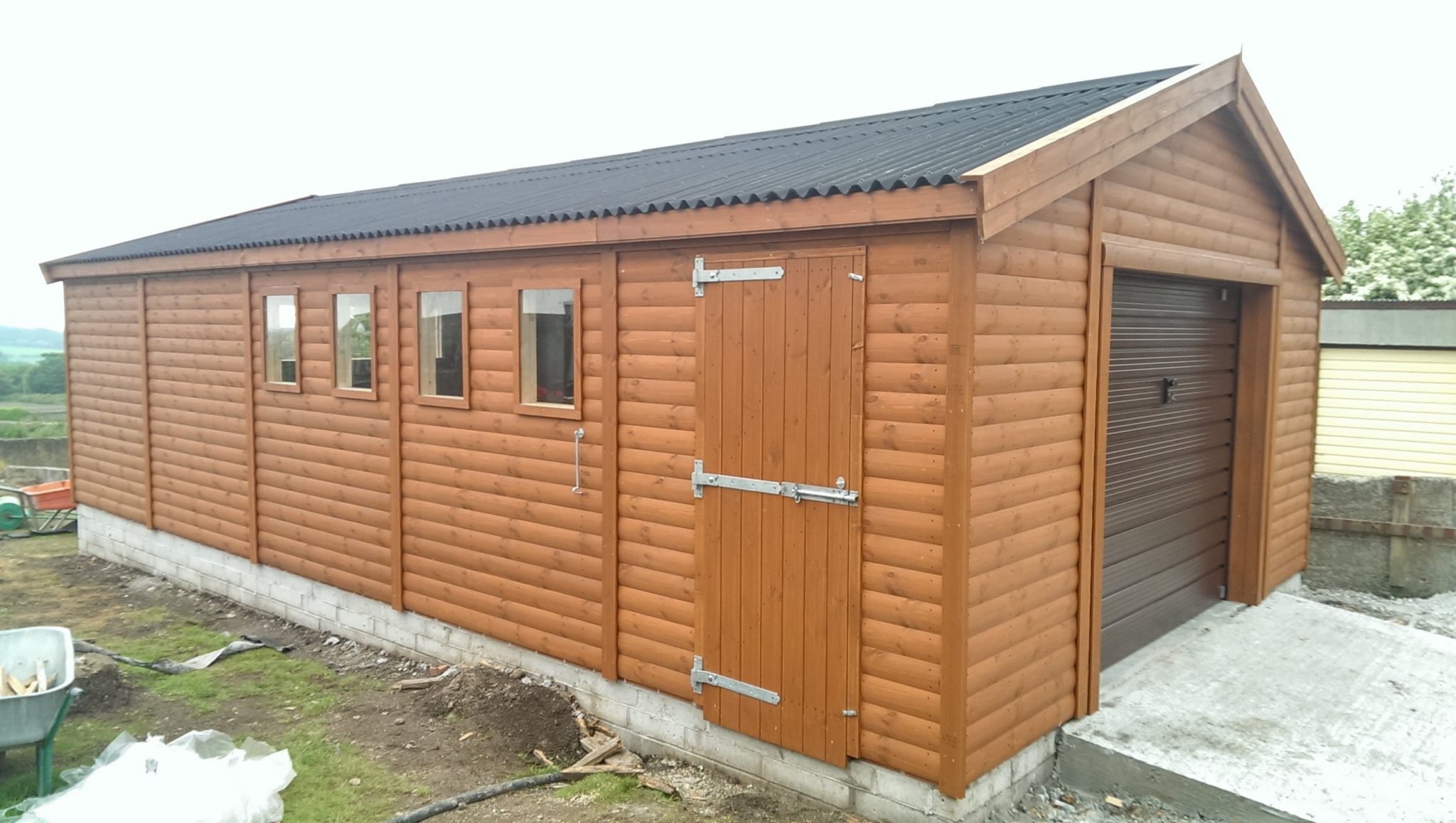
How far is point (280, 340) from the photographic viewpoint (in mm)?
9766

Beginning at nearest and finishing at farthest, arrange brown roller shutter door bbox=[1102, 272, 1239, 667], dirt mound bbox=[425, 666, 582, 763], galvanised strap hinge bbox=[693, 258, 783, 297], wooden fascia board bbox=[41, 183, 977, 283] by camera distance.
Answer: wooden fascia board bbox=[41, 183, 977, 283] → galvanised strap hinge bbox=[693, 258, 783, 297] → dirt mound bbox=[425, 666, 582, 763] → brown roller shutter door bbox=[1102, 272, 1239, 667]

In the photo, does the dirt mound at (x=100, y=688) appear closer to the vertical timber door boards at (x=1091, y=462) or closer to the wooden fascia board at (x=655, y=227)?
the wooden fascia board at (x=655, y=227)

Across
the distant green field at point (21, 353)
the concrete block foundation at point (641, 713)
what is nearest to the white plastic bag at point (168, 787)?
the concrete block foundation at point (641, 713)

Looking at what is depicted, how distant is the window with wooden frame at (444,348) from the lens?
7.78 m

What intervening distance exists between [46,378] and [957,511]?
30.8 m

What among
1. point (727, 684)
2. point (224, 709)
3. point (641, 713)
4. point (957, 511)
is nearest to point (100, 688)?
point (224, 709)

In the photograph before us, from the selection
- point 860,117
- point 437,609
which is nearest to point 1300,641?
point 860,117

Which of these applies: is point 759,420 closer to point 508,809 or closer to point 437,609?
point 508,809

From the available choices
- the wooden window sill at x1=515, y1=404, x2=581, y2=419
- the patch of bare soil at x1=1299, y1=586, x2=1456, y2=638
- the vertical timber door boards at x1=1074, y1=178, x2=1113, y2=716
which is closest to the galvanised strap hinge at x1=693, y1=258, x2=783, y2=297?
the wooden window sill at x1=515, y1=404, x2=581, y2=419

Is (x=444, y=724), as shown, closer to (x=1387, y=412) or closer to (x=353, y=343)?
(x=353, y=343)

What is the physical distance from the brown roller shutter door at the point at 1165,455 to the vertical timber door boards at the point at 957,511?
1940 mm

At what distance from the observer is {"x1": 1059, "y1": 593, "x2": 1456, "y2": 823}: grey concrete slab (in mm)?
5297

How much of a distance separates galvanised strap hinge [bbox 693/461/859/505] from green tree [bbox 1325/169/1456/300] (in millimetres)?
15015

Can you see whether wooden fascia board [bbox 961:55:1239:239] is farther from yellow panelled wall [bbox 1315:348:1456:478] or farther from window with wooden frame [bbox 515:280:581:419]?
yellow panelled wall [bbox 1315:348:1456:478]
